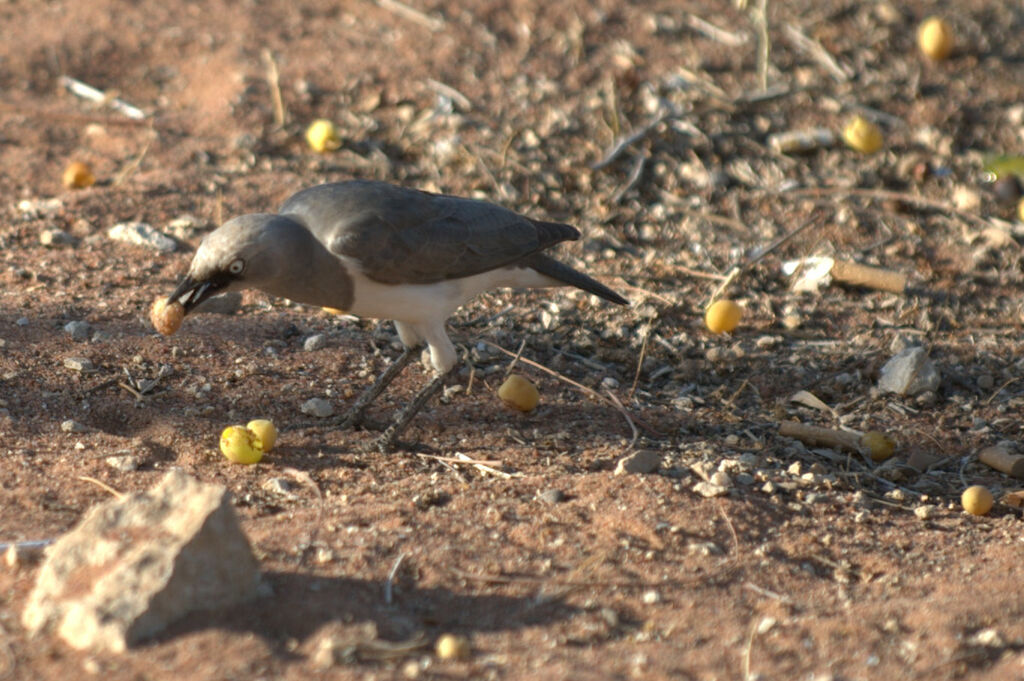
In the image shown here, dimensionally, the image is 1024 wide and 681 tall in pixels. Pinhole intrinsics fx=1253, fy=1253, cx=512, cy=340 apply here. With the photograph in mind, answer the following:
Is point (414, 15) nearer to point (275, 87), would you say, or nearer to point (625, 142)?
point (275, 87)

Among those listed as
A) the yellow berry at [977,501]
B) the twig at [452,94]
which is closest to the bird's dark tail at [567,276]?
the yellow berry at [977,501]

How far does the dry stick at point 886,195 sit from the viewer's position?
25.2ft

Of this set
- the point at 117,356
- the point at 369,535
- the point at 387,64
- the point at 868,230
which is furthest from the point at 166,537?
the point at 387,64

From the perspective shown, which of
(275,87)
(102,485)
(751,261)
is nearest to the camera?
(102,485)

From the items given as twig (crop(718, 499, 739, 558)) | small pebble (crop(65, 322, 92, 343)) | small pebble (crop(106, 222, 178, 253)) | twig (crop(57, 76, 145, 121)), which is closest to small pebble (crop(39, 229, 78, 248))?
small pebble (crop(106, 222, 178, 253))

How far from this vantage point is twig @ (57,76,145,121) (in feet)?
26.9

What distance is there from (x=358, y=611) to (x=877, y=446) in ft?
8.48

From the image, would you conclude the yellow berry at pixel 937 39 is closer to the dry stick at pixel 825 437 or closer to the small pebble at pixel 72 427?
the dry stick at pixel 825 437

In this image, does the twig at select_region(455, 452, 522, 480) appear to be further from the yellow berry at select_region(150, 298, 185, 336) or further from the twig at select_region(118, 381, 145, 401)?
the twig at select_region(118, 381, 145, 401)

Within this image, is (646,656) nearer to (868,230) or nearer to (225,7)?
(868,230)

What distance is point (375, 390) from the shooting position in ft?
18.1

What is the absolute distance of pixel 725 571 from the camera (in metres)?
4.15

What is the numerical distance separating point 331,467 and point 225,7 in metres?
5.47

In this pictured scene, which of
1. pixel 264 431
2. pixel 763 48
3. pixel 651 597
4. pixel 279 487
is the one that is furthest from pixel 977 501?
pixel 763 48
